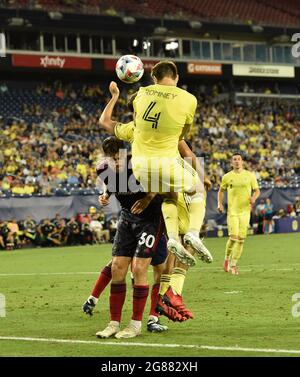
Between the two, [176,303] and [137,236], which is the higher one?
[137,236]

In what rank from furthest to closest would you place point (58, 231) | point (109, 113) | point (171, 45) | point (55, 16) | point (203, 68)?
point (203, 68), point (171, 45), point (55, 16), point (58, 231), point (109, 113)

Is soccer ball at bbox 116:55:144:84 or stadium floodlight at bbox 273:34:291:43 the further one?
stadium floodlight at bbox 273:34:291:43

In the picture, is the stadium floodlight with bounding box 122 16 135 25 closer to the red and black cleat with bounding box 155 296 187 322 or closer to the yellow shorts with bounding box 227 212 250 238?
the yellow shorts with bounding box 227 212 250 238

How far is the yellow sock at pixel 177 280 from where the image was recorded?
32.0 ft

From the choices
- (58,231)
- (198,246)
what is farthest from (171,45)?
(198,246)

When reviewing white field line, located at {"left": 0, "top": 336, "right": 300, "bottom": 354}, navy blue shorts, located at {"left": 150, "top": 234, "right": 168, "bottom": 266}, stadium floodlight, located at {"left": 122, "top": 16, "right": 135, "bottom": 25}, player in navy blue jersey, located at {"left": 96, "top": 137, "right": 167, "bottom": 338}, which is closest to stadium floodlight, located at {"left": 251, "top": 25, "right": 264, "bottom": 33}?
stadium floodlight, located at {"left": 122, "top": 16, "right": 135, "bottom": 25}

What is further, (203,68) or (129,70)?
(203,68)

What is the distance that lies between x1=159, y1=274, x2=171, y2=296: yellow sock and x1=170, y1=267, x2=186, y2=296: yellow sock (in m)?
0.31

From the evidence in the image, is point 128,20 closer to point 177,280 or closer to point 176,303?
point 177,280

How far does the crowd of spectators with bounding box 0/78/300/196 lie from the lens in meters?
35.2

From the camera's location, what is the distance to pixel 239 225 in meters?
18.9

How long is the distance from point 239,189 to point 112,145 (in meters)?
9.62

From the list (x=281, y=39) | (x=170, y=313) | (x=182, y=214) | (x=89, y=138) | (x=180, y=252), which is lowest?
(x=170, y=313)
